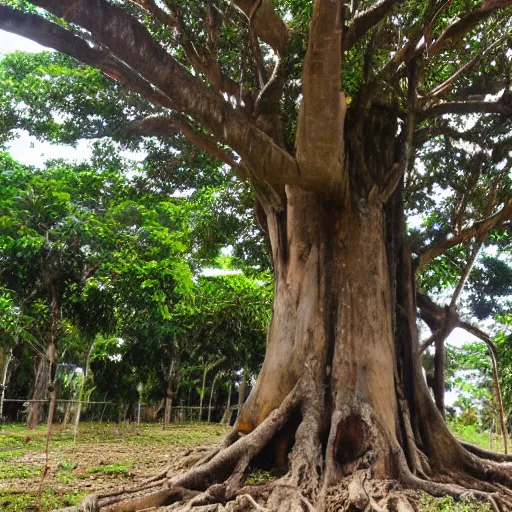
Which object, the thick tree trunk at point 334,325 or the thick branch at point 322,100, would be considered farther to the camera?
the thick tree trunk at point 334,325

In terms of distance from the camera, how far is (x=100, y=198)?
1260 cm

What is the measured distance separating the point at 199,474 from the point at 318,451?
0.99m

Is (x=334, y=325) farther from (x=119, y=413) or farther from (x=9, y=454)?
(x=119, y=413)

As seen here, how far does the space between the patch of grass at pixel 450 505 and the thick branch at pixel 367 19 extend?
370cm

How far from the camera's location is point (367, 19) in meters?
4.50

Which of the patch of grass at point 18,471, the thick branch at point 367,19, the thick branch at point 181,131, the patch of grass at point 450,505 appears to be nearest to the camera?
the patch of grass at point 450,505

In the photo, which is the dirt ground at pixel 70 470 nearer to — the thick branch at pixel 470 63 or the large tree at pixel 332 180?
the large tree at pixel 332 180

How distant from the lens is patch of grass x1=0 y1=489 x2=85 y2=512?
3.86 metres

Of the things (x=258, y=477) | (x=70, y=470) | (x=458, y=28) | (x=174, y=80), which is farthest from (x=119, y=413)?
(x=458, y=28)

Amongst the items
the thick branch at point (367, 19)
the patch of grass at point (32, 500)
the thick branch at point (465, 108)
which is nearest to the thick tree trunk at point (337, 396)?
the patch of grass at point (32, 500)

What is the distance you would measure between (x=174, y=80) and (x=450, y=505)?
3.67 meters

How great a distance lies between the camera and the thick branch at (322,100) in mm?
3521

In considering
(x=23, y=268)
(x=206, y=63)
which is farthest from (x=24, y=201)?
(x=206, y=63)

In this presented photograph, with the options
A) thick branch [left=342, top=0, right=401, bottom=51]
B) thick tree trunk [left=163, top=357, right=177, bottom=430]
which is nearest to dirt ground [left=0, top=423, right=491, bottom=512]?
thick branch [left=342, top=0, right=401, bottom=51]
